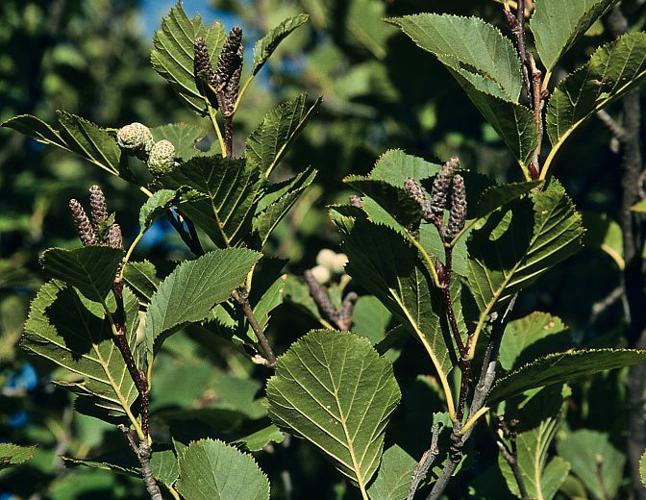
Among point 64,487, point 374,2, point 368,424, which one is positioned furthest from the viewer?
point 374,2

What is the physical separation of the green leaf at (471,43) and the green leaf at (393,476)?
43 cm

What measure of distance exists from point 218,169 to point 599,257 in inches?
39.8

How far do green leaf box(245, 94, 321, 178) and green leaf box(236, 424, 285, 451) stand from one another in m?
0.32

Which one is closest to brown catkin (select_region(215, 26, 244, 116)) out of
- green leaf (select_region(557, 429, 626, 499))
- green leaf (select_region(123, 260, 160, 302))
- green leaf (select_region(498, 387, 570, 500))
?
green leaf (select_region(123, 260, 160, 302))

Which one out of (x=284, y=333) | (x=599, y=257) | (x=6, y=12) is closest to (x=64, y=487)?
(x=284, y=333)

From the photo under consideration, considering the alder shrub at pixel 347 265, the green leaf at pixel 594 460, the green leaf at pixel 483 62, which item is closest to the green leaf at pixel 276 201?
the alder shrub at pixel 347 265

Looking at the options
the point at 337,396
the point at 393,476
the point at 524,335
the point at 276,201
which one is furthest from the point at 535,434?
the point at 276,201

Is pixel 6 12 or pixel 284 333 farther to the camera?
pixel 6 12

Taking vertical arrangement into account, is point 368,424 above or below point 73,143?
below

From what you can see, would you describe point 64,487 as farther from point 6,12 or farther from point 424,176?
point 6,12

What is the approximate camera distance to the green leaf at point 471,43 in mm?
923

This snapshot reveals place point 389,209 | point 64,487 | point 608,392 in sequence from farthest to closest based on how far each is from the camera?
1. point 64,487
2. point 608,392
3. point 389,209

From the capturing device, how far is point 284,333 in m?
1.70

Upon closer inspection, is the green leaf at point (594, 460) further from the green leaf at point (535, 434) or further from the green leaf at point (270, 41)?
the green leaf at point (270, 41)
